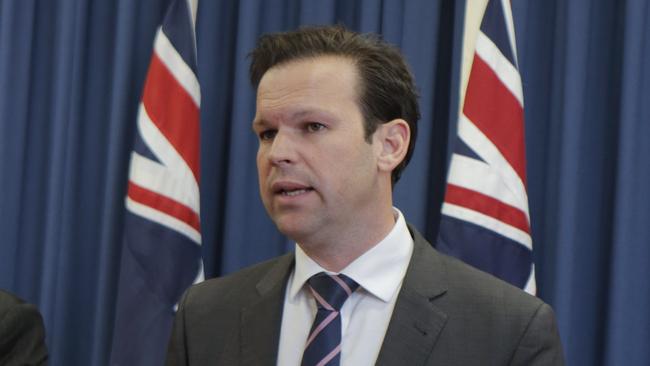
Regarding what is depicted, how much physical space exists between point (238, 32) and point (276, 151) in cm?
181

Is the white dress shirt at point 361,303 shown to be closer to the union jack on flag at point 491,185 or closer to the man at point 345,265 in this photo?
the man at point 345,265

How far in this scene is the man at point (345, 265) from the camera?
5.64ft

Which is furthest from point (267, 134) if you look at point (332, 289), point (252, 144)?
point (252, 144)

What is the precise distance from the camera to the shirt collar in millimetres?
1799

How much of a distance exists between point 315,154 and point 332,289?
0.26m

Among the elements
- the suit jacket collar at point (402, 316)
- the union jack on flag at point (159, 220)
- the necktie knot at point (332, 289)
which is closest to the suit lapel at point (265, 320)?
Answer: the suit jacket collar at point (402, 316)

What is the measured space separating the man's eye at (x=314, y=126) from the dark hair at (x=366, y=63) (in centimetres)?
10

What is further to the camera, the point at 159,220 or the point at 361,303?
the point at 159,220

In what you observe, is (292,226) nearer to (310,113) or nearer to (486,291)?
(310,113)

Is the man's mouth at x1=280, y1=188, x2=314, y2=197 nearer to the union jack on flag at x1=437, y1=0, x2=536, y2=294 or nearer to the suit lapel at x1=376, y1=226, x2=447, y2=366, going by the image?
the suit lapel at x1=376, y1=226, x2=447, y2=366

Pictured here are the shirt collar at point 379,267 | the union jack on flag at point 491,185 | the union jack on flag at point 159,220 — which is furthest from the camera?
the union jack on flag at point 159,220

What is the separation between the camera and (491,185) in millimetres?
2982

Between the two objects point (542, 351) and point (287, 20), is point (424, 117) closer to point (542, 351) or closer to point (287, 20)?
point (287, 20)

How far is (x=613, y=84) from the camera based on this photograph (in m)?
3.17
